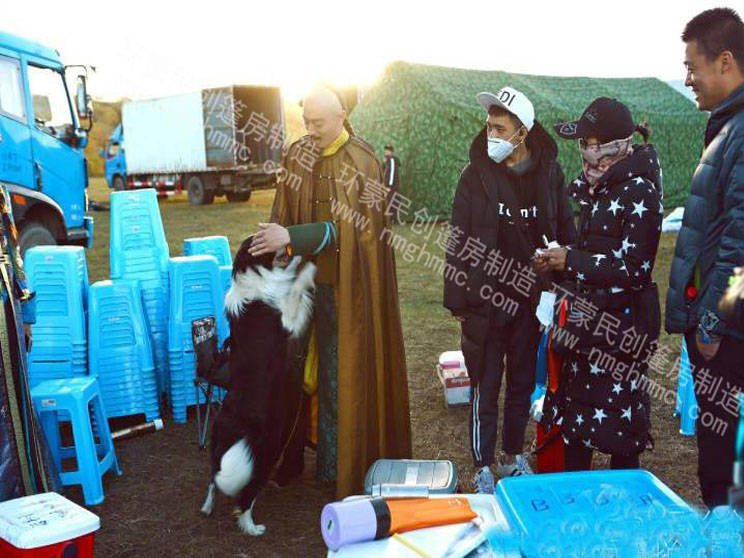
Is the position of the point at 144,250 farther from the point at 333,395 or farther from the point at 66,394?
the point at 333,395

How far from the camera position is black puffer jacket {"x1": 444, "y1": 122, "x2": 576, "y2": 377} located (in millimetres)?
3309

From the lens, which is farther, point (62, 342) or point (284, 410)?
point (62, 342)

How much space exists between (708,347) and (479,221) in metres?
1.28

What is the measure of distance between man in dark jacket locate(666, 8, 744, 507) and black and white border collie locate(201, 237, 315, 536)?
167 centimetres

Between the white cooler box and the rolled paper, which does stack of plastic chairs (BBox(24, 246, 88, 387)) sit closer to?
the white cooler box

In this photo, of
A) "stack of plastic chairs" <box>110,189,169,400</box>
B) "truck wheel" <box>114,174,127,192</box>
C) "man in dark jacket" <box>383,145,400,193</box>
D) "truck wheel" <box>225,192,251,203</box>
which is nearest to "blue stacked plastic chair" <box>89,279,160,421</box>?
"stack of plastic chairs" <box>110,189,169,400</box>

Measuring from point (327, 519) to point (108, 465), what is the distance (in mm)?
2262

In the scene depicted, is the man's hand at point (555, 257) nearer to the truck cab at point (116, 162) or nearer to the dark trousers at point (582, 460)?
the dark trousers at point (582, 460)

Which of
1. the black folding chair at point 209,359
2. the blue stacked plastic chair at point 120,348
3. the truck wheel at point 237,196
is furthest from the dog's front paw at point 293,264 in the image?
the truck wheel at point 237,196

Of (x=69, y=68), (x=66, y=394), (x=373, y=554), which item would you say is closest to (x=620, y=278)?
(x=373, y=554)

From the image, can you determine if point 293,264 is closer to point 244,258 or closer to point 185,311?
point 244,258

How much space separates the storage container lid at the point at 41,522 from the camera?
226 cm

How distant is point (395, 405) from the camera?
3580mm

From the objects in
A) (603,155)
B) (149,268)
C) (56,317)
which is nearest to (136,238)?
(149,268)
